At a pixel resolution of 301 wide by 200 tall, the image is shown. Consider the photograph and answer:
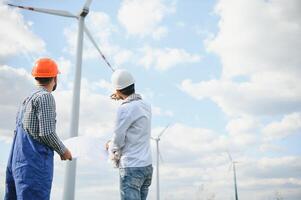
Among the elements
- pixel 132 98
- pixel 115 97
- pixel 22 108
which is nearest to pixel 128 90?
pixel 132 98

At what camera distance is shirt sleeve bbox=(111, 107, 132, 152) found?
21.4 feet

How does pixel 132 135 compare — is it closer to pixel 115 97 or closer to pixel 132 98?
pixel 132 98

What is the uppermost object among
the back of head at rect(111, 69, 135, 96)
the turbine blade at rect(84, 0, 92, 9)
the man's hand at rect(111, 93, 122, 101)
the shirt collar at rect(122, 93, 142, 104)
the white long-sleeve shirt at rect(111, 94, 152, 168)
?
the turbine blade at rect(84, 0, 92, 9)

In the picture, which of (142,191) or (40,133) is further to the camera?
(142,191)

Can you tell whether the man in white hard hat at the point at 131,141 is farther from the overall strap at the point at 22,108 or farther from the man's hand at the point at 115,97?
the overall strap at the point at 22,108

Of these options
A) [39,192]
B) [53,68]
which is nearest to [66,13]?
[53,68]

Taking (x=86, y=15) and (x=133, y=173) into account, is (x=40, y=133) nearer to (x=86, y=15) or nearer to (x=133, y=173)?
(x=133, y=173)

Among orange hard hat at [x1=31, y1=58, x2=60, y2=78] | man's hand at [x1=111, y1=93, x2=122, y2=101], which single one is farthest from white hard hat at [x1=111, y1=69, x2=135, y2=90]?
orange hard hat at [x1=31, y1=58, x2=60, y2=78]

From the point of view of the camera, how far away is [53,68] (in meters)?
6.62

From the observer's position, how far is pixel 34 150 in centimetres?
588

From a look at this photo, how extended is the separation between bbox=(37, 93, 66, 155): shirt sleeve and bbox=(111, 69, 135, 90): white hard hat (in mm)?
1171

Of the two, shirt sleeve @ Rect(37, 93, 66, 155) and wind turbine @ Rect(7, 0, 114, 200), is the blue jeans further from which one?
wind turbine @ Rect(7, 0, 114, 200)

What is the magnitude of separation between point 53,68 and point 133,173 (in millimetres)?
2196

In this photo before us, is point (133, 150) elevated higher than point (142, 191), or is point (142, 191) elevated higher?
point (133, 150)
